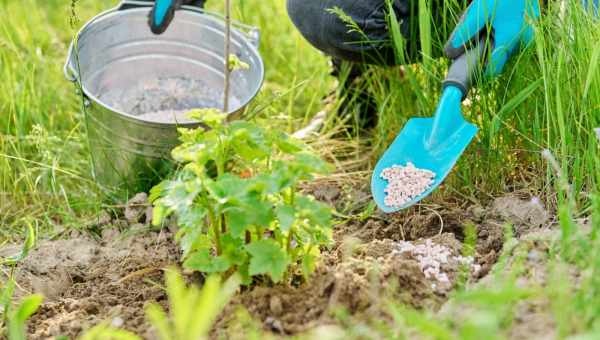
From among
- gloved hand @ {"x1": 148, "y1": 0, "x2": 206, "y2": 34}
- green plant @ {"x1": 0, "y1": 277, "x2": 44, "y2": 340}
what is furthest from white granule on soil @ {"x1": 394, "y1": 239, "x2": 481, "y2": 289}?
gloved hand @ {"x1": 148, "y1": 0, "x2": 206, "y2": 34}

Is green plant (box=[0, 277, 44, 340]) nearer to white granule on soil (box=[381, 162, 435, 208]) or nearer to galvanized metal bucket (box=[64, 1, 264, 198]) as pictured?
galvanized metal bucket (box=[64, 1, 264, 198])

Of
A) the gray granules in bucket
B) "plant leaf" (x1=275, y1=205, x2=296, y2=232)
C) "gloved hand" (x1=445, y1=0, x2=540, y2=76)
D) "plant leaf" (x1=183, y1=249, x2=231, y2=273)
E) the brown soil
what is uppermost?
"gloved hand" (x1=445, y1=0, x2=540, y2=76)

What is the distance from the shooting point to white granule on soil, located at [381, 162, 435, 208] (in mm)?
2025

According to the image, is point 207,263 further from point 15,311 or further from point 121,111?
point 121,111

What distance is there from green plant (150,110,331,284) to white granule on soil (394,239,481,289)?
216 mm

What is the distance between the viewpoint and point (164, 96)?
2.77 metres

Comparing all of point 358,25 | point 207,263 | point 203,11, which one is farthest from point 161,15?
point 207,263

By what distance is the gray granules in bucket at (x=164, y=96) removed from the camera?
108 inches

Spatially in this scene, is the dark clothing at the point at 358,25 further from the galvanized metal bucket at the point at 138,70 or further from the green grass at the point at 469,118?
the galvanized metal bucket at the point at 138,70

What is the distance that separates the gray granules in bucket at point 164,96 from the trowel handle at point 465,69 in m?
0.88

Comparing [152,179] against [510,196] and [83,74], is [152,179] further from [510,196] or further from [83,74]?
[510,196]

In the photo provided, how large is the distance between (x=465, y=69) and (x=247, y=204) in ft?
2.36

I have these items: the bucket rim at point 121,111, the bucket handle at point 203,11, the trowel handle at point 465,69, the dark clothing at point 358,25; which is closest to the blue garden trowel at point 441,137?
the trowel handle at point 465,69

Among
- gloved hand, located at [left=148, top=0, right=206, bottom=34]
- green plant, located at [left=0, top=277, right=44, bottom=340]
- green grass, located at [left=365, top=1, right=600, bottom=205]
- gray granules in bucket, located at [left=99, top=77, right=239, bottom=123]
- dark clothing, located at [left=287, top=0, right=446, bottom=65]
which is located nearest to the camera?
green plant, located at [left=0, top=277, right=44, bottom=340]
